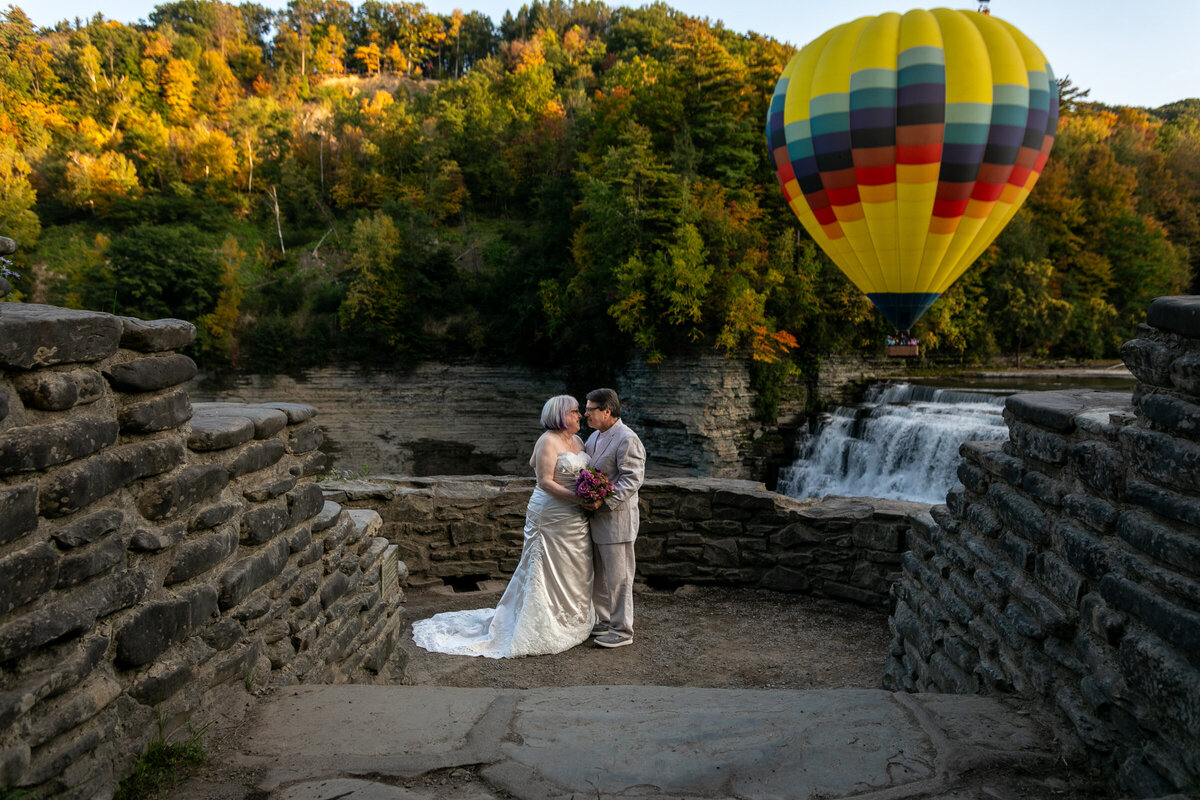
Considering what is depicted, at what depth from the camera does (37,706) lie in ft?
6.01

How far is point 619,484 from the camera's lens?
17.3 feet

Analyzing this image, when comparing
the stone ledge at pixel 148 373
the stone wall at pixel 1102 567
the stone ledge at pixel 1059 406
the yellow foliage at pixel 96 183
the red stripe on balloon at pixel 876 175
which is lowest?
the stone wall at pixel 1102 567

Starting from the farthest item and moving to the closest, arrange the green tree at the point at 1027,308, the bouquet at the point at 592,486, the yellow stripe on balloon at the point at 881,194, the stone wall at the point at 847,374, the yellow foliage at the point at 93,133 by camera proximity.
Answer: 1. the yellow foliage at the point at 93,133
2. the green tree at the point at 1027,308
3. the stone wall at the point at 847,374
4. the yellow stripe on balloon at the point at 881,194
5. the bouquet at the point at 592,486

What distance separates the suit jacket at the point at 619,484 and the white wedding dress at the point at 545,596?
0.13 m

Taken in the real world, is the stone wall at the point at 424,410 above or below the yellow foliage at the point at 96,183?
below

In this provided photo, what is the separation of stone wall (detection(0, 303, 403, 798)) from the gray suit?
2431mm

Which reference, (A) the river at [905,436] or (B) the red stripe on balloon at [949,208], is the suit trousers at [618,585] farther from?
(B) the red stripe on balloon at [949,208]

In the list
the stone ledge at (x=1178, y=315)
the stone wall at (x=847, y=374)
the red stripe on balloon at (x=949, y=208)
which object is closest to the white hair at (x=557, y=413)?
the stone ledge at (x=1178, y=315)

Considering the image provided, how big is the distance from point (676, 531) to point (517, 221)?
28.8 m

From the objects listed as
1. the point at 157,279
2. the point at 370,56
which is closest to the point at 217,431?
the point at 157,279

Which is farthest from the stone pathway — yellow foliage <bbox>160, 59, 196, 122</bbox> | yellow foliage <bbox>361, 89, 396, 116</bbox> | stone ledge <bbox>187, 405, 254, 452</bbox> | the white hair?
yellow foliage <bbox>160, 59, 196, 122</bbox>

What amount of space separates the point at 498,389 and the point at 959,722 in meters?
23.5

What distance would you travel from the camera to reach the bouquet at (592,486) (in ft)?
17.0

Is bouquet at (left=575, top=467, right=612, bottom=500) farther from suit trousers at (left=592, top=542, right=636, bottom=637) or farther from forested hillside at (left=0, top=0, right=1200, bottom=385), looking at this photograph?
forested hillside at (left=0, top=0, right=1200, bottom=385)
